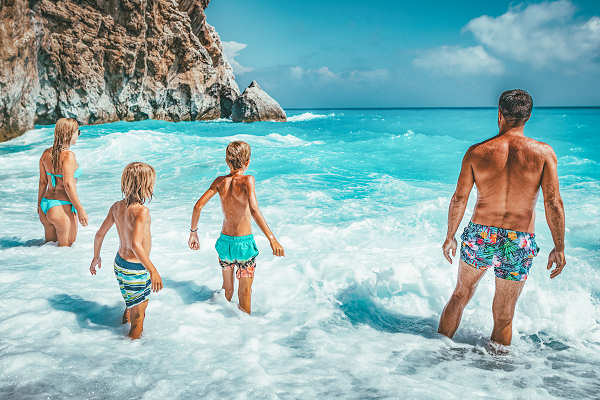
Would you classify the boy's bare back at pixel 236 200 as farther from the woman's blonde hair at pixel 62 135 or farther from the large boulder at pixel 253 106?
the large boulder at pixel 253 106

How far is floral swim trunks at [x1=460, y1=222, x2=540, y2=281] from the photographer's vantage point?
259 centimetres

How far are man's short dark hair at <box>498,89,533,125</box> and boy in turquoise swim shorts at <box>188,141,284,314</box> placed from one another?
1.89 m

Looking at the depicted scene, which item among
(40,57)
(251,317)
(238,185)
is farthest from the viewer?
(40,57)

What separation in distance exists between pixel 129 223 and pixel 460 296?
2525mm

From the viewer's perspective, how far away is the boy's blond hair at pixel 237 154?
2.96 meters

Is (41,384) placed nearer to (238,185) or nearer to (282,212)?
(238,185)

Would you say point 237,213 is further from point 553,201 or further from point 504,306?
point 553,201

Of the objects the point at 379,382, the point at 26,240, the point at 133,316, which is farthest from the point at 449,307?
the point at 26,240

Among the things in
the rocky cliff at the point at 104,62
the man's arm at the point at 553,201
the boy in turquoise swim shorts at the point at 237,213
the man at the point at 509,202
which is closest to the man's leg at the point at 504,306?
the man at the point at 509,202

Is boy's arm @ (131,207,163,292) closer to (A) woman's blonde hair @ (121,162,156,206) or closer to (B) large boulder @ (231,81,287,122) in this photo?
(A) woman's blonde hair @ (121,162,156,206)

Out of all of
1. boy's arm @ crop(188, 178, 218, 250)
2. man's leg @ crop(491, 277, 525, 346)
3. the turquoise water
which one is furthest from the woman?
man's leg @ crop(491, 277, 525, 346)

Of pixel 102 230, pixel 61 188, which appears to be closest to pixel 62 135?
pixel 61 188

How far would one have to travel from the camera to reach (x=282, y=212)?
23.9 ft

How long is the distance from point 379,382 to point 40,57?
81.6ft
